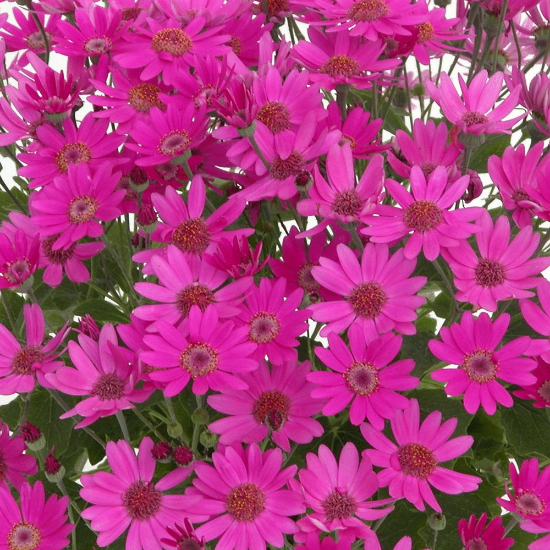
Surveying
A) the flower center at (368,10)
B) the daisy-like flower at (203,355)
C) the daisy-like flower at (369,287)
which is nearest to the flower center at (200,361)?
the daisy-like flower at (203,355)

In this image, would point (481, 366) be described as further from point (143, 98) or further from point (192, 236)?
point (143, 98)

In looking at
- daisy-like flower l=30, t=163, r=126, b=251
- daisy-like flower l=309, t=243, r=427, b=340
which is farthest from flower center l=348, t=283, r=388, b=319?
daisy-like flower l=30, t=163, r=126, b=251

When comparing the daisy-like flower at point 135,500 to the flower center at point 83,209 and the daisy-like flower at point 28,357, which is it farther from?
the flower center at point 83,209

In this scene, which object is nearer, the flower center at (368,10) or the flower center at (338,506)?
the flower center at (338,506)

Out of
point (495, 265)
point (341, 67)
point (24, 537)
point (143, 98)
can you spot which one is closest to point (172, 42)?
point (143, 98)

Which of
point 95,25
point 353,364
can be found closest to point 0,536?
point 353,364

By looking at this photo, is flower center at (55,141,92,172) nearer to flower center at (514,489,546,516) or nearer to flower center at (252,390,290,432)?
flower center at (252,390,290,432)

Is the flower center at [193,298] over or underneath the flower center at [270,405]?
over
